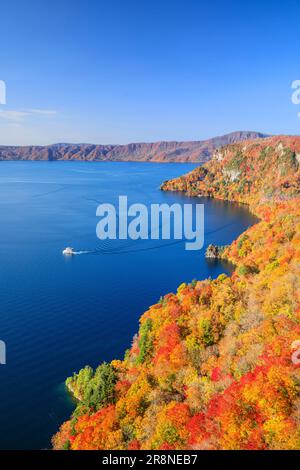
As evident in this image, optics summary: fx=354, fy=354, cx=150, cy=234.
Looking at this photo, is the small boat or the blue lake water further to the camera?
the small boat

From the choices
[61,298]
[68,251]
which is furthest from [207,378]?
[68,251]

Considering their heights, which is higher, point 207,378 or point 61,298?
point 207,378

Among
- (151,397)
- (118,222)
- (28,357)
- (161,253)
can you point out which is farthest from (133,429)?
(118,222)

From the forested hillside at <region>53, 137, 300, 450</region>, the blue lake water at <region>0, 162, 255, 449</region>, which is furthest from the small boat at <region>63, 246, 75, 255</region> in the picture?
the forested hillside at <region>53, 137, 300, 450</region>

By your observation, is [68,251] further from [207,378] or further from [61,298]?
[207,378]

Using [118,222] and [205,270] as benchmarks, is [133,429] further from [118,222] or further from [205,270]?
[118,222]

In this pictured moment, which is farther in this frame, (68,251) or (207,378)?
(68,251)

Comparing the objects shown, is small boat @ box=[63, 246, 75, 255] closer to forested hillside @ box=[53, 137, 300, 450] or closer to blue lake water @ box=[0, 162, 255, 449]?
blue lake water @ box=[0, 162, 255, 449]

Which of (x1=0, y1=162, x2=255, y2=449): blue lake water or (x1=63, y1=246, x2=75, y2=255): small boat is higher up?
(x1=63, y1=246, x2=75, y2=255): small boat

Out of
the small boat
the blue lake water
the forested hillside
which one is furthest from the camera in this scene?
the small boat

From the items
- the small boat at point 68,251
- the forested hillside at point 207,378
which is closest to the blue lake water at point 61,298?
the small boat at point 68,251
